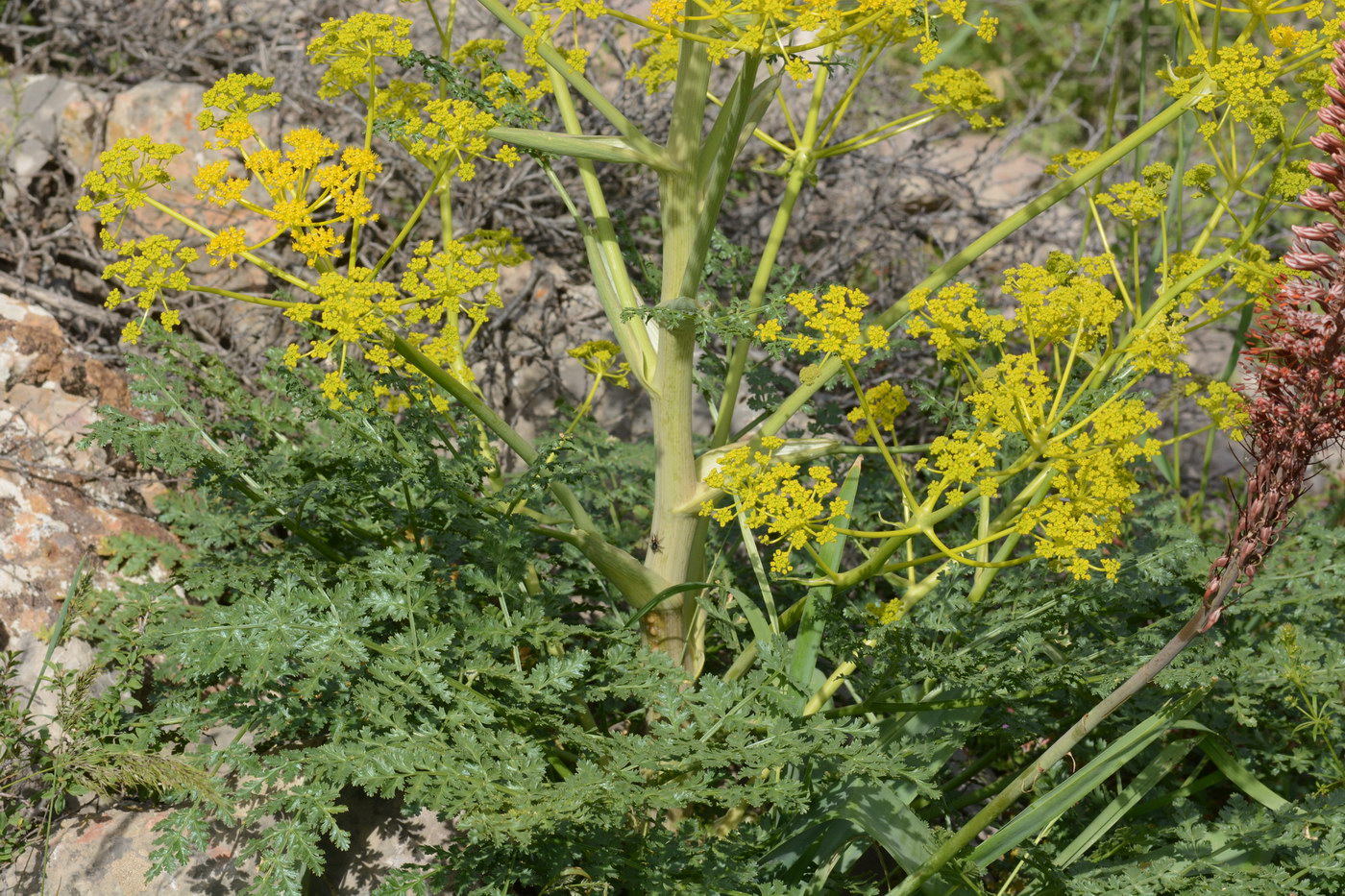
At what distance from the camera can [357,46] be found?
233 cm

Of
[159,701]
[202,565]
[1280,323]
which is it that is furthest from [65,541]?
[1280,323]

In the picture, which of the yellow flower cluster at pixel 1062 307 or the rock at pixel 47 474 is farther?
the rock at pixel 47 474

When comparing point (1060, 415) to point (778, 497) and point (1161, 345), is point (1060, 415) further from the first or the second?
point (778, 497)

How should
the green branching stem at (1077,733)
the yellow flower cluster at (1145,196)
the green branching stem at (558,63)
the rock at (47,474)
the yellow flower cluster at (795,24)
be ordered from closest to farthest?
the green branching stem at (1077,733)
the yellow flower cluster at (795,24)
the green branching stem at (558,63)
the yellow flower cluster at (1145,196)
the rock at (47,474)

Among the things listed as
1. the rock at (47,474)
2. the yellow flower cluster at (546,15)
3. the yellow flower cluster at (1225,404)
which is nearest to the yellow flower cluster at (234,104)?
the yellow flower cluster at (546,15)

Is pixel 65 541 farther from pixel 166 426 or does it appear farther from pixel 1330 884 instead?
pixel 1330 884

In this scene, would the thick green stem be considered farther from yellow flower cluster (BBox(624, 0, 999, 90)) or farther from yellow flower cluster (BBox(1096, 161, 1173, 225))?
yellow flower cluster (BBox(1096, 161, 1173, 225))

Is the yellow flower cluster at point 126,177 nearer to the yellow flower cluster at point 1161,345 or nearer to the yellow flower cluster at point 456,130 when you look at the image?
the yellow flower cluster at point 456,130

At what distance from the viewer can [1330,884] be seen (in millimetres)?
2113

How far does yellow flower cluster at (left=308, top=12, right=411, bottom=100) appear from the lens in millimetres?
2193

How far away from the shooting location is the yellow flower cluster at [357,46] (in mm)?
2193

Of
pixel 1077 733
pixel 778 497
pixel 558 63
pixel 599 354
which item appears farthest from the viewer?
pixel 599 354

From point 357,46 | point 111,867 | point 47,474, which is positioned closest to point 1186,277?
point 357,46

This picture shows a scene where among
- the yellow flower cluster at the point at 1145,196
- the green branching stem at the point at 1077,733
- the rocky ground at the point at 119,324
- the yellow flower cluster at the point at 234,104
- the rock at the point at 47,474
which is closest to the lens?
the green branching stem at the point at 1077,733
